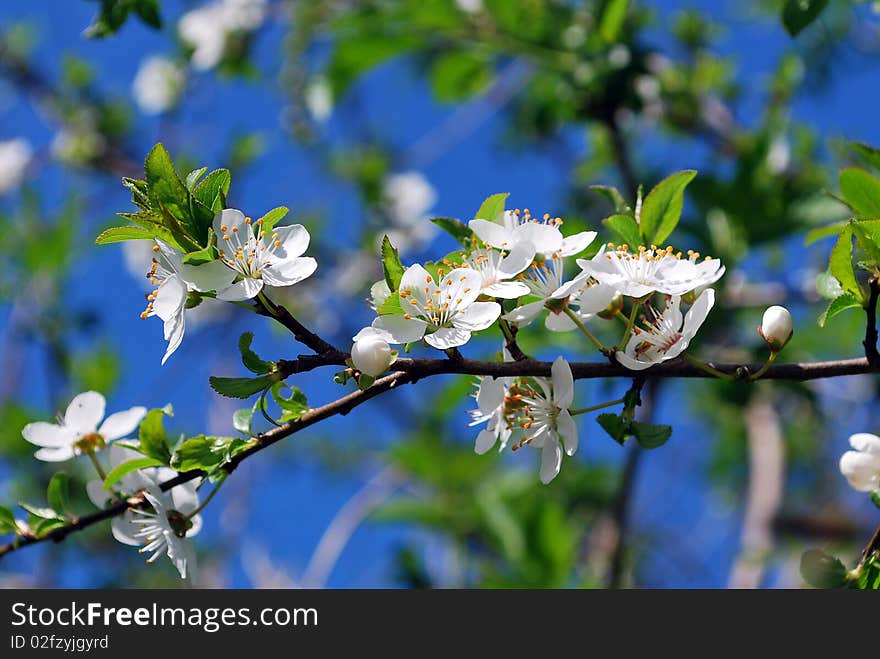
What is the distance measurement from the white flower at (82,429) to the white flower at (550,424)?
581 millimetres

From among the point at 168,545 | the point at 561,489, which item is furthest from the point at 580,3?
the point at 168,545

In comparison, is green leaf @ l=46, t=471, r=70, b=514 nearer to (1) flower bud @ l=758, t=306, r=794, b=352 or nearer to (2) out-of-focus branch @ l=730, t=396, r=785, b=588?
(1) flower bud @ l=758, t=306, r=794, b=352

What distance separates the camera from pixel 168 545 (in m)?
1.24

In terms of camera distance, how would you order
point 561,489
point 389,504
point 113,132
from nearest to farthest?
point 389,504
point 561,489
point 113,132

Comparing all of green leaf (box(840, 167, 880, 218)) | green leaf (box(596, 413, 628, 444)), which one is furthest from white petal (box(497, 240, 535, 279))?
green leaf (box(840, 167, 880, 218))

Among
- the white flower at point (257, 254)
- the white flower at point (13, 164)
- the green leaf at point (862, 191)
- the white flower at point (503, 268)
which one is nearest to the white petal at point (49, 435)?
the white flower at point (257, 254)

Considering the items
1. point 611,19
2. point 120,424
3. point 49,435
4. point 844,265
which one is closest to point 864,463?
point 844,265

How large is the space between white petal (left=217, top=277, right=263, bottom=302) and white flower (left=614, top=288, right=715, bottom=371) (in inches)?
17.6

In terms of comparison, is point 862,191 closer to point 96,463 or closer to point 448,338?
Result: point 448,338

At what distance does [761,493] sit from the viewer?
2.96 meters

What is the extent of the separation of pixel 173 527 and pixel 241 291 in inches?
14.5

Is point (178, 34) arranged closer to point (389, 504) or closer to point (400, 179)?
point (400, 179)

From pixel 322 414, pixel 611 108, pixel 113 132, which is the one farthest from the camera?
pixel 113 132
